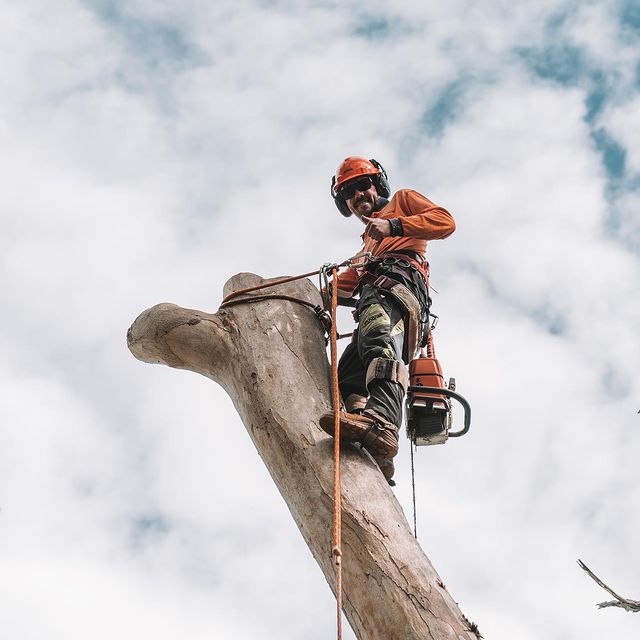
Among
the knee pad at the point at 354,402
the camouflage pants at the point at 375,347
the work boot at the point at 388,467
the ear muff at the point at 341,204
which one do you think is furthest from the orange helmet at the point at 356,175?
the work boot at the point at 388,467

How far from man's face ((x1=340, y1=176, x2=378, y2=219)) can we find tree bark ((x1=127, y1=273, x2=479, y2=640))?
1.10m

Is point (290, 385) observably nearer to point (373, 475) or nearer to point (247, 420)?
point (247, 420)

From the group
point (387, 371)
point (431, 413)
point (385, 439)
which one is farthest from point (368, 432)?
point (431, 413)

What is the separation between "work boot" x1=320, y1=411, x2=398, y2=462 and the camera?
10.2 ft

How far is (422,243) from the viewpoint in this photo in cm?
460

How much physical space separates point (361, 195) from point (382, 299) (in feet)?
3.71

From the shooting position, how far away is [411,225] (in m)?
4.35

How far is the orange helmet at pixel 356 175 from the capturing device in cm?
505

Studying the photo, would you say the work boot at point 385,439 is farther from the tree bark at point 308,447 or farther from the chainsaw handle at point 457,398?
the chainsaw handle at point 457,398

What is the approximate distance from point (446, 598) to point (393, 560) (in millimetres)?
192

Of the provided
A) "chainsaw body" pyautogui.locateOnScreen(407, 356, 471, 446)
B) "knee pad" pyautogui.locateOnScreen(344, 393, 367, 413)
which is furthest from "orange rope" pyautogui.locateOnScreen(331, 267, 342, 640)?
"chainsaw body" pyautogui.locateOnScreen(407, 356, 471, 446)

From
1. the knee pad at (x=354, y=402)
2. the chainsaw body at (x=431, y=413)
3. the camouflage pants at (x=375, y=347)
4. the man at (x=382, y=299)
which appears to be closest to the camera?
the man at (x=382, y=299)

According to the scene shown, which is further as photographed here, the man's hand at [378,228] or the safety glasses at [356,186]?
the safety glasses at [356,186]

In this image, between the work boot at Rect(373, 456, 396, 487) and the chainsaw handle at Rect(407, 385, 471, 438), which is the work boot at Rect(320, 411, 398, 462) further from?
the chainsaw handle at Rect(407, 385, 471, 438)
